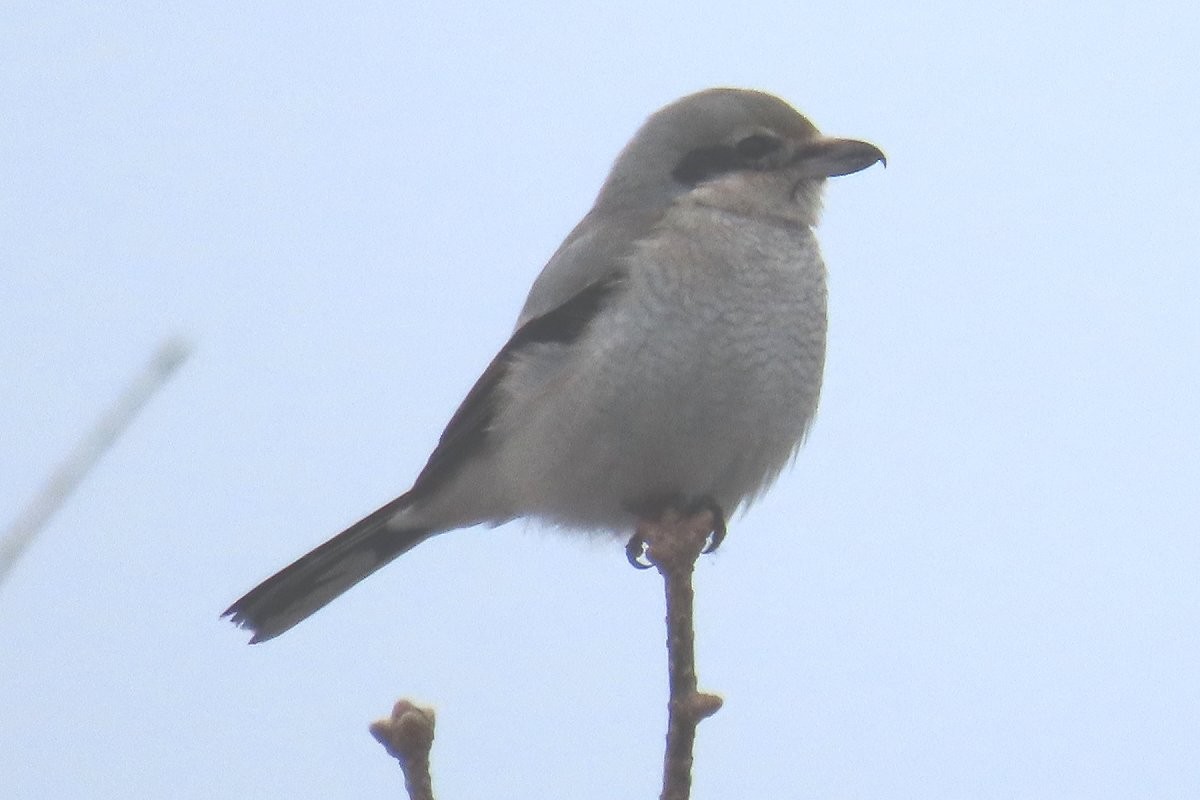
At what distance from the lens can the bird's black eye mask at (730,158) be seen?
10.4 feet

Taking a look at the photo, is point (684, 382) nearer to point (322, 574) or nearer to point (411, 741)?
point (322, 574)

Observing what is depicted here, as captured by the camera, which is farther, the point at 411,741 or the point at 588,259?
the point at 588,259

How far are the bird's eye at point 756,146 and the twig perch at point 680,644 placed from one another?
131 cm

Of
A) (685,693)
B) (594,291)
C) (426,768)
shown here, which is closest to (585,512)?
(594,291)

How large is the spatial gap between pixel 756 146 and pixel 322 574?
50.3 inches

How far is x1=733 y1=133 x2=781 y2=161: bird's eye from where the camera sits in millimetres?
3168

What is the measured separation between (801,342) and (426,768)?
1.58 m

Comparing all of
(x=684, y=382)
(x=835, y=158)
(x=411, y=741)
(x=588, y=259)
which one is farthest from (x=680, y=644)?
(x=835, y=158)

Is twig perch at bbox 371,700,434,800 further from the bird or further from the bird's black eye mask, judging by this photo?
the bird's black eye mask

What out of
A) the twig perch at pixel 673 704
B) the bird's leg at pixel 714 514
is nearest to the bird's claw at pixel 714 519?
the bird's leg at pixel 714 514

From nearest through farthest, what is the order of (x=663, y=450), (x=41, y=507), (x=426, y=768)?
(x=41, y=507) → (x=426, y=768) → (x=663, y=450)

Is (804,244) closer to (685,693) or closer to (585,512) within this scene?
(585,512)

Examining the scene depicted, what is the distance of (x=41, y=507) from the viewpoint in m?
1.18

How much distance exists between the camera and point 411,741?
1381 millimetres
